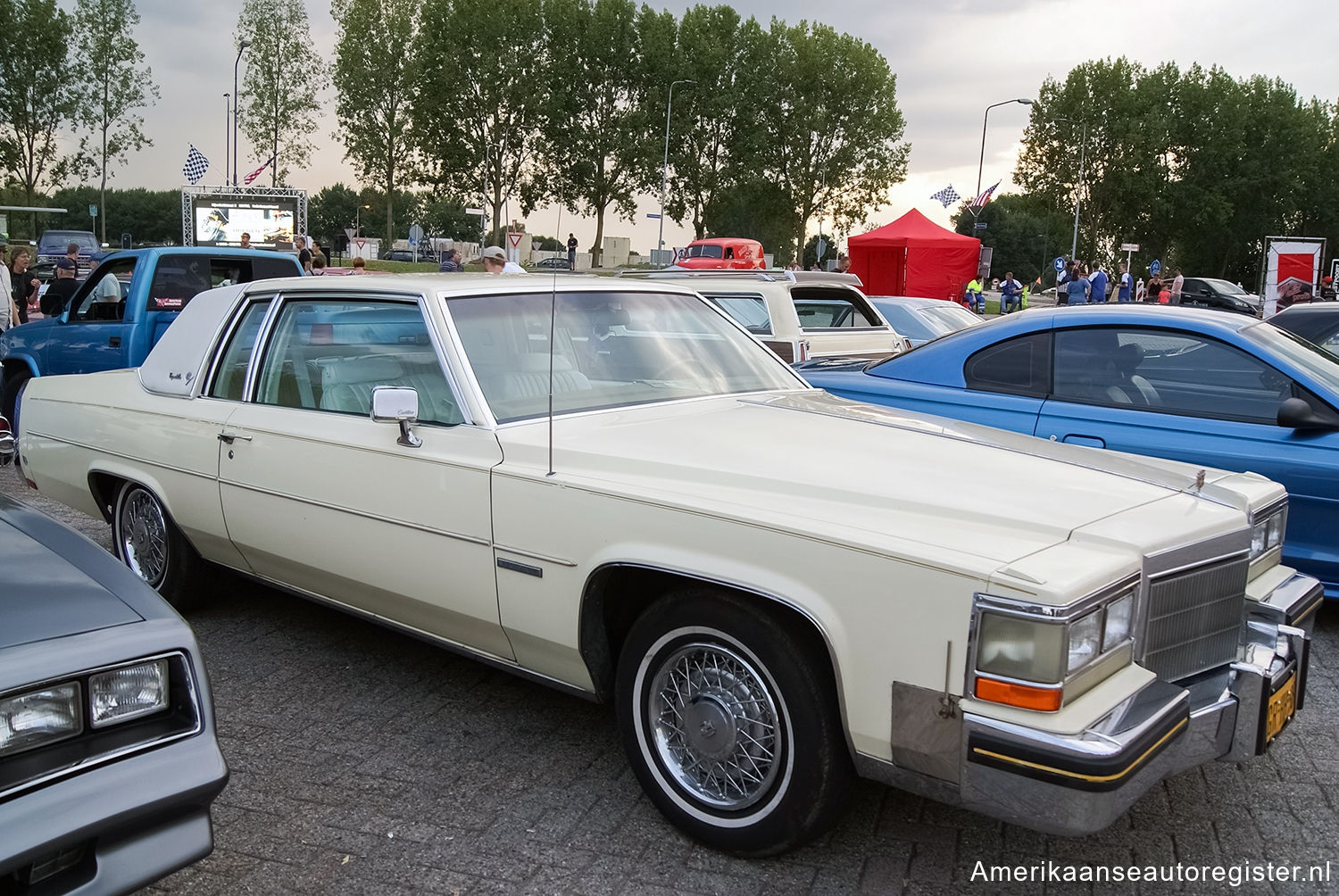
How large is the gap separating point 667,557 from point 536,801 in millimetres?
972

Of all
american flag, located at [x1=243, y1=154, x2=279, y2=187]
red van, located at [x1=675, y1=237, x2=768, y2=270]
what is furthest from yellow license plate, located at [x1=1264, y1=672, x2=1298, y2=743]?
american flag, located at [x1=243, y1=154, x2=279, y2=187]

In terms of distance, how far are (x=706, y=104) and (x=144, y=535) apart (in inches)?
2187

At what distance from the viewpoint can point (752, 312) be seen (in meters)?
8.55

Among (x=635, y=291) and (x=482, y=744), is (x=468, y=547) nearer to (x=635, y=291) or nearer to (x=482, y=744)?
(x=482, y=744)

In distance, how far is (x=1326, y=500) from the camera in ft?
14.6

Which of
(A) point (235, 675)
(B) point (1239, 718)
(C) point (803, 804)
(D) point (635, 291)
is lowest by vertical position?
(A) point (235, 675)

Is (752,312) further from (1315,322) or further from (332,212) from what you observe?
(332,212)

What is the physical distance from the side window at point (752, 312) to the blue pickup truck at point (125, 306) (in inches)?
160

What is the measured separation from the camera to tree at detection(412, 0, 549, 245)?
2062 inches

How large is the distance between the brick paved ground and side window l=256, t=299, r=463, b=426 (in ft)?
3.73

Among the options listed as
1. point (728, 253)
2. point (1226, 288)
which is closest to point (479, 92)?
point (728, 253)

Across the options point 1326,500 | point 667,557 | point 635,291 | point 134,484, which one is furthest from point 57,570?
point 1326,500

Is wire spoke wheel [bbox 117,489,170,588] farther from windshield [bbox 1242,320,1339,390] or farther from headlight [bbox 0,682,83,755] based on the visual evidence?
windshield [bbox 1242,320,1339,390]

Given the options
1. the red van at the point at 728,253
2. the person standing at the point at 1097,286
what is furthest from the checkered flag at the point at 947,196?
the person standing at the point at 1097,286
